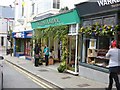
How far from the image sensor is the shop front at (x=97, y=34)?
12.3m

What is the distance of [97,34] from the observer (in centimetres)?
1366

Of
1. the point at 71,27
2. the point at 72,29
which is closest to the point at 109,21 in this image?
the point at 72,29

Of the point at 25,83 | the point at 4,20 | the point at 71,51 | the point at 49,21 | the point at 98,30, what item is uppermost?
the point at 4,20

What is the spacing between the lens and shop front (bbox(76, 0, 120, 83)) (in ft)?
40.2

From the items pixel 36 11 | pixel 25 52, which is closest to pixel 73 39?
pixel 36 11

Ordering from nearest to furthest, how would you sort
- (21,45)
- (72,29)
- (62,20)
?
(72,29), (62,20), (21,45)

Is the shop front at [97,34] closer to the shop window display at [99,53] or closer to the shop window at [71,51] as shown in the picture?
the shop window display at [99,53]

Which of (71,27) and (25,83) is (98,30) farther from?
(25,83)

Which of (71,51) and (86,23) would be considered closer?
(86,23)

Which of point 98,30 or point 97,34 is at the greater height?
point 98,30

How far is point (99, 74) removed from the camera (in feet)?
42.3

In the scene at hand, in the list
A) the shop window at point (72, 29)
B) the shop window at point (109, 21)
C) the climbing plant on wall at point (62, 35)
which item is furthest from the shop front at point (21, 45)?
the shop window at point (109, 21)

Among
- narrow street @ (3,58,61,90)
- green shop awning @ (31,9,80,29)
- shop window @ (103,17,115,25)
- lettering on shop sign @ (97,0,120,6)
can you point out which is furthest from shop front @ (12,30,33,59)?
lettering on shop sign @ (97,0,120,6)

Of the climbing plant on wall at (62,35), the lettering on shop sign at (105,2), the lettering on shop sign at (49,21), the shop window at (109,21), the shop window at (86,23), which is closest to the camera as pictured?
the lettering on shop sign at (105,2)
